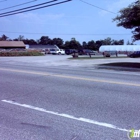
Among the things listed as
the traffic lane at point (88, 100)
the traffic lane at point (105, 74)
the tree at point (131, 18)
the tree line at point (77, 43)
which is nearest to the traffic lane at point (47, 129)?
the traffic lane at point (88, 100)

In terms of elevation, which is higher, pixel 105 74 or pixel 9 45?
pixel 9 45

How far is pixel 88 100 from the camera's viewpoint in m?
6.82

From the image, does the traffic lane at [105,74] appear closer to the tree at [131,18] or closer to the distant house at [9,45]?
the tree at [131,18]

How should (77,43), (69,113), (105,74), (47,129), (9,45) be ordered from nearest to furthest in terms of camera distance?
(47,129), (69,113), (105,74), (9,45), (77,43)

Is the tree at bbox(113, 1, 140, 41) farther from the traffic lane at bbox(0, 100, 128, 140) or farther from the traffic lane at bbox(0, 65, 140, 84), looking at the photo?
the traffic lane at bbox(0, 100, 128, 140)

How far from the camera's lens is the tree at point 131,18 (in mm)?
20594

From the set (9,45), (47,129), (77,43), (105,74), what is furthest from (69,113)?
(77,43)

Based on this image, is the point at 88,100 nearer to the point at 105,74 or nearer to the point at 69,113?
the point at 69,113

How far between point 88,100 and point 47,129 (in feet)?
8.07

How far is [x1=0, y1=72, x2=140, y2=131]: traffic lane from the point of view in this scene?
17.7 ft

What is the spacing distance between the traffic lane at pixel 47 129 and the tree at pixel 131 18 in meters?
16.9

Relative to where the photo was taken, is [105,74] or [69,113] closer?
[69,113]

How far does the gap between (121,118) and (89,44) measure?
112 m

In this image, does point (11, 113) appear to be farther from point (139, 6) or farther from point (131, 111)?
point (139, 6)
